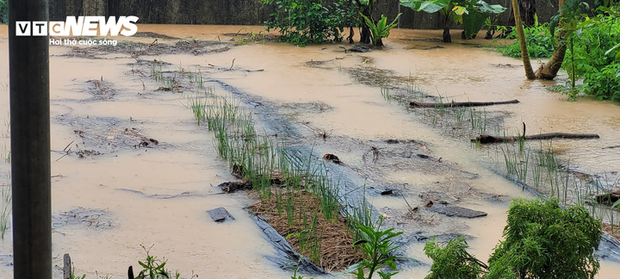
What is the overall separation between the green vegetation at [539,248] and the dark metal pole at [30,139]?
118 cm

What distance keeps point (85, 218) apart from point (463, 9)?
339 inches

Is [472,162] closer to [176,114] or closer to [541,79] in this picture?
[176,114]

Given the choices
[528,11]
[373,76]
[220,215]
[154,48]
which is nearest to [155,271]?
[220,215]

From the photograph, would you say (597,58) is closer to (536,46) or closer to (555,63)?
(555,63)

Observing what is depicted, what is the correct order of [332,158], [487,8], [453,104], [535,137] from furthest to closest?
[487,8], [453,104], [535,137], [332,158]

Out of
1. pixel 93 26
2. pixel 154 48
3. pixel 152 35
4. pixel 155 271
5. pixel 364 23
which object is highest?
pixel 364 23

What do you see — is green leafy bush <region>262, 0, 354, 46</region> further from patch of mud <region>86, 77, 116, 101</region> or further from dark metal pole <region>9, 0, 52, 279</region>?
dark metal pole <region>9, 0, 52, 279</region>

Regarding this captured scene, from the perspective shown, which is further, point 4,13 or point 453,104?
point 4,13

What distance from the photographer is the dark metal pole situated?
5.16 ft

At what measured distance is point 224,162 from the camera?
4359mm

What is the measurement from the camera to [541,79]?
8.16m

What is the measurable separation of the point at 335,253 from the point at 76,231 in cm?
125

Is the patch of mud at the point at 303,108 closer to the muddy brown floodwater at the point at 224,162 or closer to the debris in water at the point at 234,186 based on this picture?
the muddy brown floodwater at the point at 224,162

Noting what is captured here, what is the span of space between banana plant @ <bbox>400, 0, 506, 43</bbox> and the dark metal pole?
9300 millimetres
